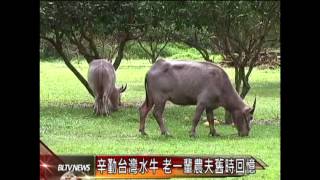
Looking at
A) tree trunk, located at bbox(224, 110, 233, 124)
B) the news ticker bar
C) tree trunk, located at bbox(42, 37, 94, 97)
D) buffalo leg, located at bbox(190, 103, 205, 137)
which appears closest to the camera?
the news ticker bar

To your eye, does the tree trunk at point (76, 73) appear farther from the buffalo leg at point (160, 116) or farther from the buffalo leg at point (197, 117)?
the buffalo leg at point (197, 117)

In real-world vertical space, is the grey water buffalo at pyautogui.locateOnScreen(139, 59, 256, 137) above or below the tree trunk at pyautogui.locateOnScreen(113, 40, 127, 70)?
below

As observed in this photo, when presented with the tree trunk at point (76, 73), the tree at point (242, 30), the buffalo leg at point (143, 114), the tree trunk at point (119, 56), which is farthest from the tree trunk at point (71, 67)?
the tree at point (242, 30)

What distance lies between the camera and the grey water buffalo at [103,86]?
654 centimetres

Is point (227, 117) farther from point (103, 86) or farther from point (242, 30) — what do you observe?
point (103, 86)

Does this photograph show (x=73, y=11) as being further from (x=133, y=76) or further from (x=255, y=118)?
(x=255, y=118)

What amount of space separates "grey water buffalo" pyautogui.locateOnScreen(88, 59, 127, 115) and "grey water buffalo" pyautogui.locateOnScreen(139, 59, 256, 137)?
24 cm

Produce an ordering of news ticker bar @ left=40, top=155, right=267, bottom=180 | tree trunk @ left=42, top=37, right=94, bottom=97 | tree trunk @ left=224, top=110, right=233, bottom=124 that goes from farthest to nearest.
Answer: tree trunk @ left=224, top=110, right=233, bottom=124, tree trunk @ left=42, top=37, right=94, bottom=97, news ticker bar @ left=40, top=155, right=267, bottom=180

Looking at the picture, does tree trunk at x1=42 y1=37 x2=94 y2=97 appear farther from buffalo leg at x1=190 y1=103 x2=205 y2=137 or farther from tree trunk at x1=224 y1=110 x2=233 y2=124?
tree trunk at x1=224 y1=110 x2=233 y2=124

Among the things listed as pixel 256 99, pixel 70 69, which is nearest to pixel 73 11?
pixel 70 69

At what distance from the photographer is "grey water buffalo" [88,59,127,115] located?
6.54m

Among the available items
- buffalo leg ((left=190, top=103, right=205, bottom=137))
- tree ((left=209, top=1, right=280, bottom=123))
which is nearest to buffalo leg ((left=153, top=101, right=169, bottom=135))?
buffalo leg ((left=190, top=103, right=205, bottom=137))
